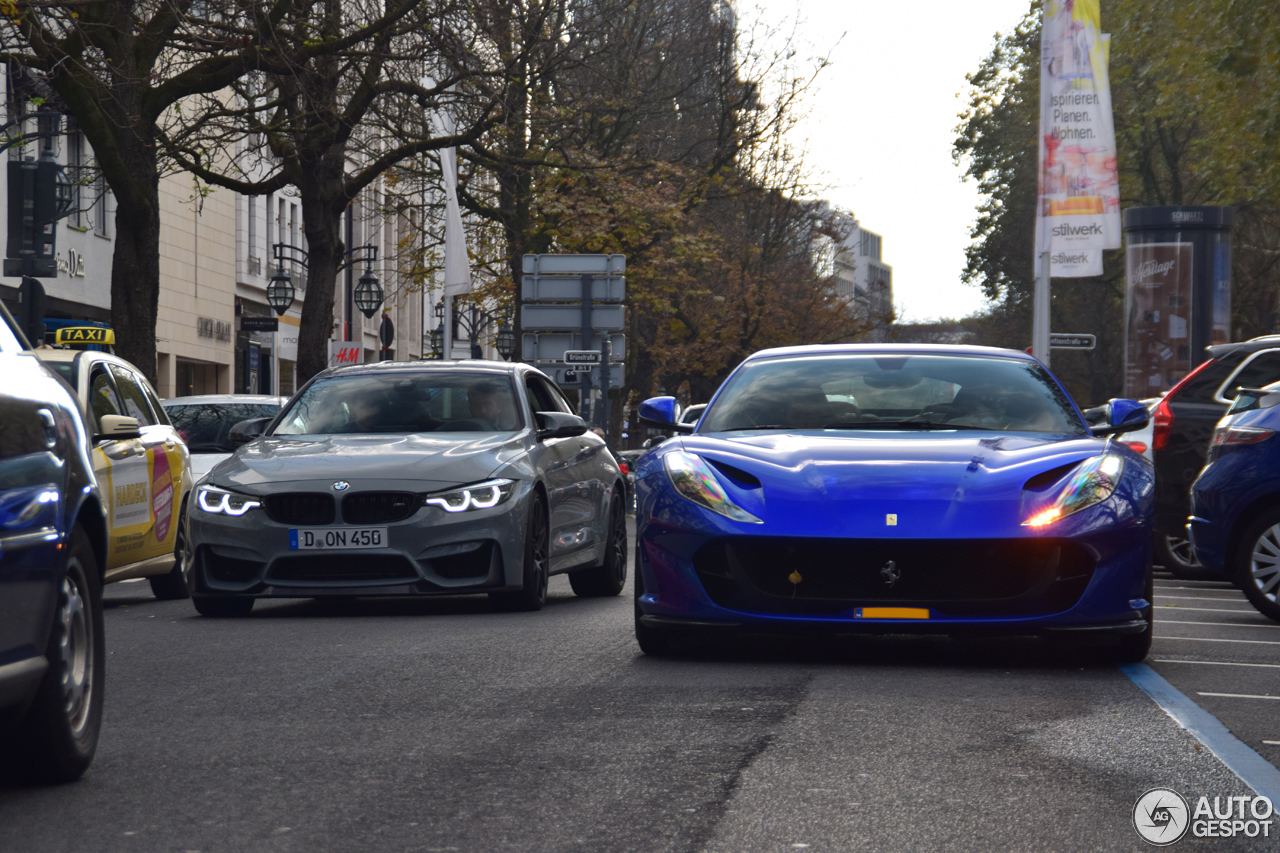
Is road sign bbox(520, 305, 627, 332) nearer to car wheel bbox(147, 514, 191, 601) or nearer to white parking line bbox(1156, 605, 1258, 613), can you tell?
car wheel bbox(147, 514, 191, 601)

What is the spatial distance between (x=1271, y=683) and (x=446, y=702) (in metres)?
3.33

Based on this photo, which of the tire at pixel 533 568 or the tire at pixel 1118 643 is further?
the tire at pixel 533 568

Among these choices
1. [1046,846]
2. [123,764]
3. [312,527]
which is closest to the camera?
[1046,846]

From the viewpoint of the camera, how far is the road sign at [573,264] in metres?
30.5

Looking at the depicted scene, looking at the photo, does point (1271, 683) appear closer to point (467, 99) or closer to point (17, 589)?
point (17, 589)

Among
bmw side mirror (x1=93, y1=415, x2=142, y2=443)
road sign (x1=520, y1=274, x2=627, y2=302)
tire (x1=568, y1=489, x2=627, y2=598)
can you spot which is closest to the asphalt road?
bmw side mirror (x1=93, y1=415, x2=142, y2=443)

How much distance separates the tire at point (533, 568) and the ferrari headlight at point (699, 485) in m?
2.82

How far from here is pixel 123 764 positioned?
18.5ft

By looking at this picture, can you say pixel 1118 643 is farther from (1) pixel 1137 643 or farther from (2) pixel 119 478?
(2) pixel 119 478

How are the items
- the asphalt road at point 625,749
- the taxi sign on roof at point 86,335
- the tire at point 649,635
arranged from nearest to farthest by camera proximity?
the asphalt road at point 625,749, the tire at point 649,635, the taxi sign on roof at point 86,335

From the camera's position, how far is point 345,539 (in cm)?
1038

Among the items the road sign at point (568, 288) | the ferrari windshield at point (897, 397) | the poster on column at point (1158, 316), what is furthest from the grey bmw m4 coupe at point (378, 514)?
the road sign at point (568, 288)

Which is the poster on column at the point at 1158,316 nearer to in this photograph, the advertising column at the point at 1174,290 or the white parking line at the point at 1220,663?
the advertising column at the point at 1174,290

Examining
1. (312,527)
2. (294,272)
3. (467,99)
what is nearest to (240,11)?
(467,99)
